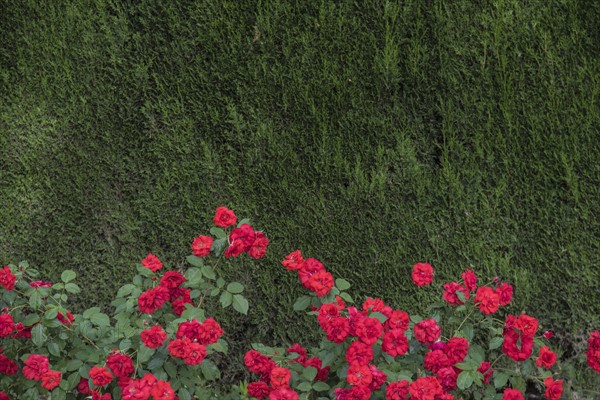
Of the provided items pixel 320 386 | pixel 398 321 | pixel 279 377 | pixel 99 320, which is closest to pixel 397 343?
pixel 398 321

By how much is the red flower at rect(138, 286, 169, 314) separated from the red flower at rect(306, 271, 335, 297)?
0.51 m

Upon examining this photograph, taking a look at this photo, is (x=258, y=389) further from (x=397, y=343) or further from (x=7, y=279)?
(x=7, y=279)

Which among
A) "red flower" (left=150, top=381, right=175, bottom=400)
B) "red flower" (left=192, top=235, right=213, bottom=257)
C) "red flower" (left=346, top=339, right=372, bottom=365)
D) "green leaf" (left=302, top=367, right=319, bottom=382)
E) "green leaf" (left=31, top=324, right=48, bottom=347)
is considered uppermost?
"red flower" (left=192, top=235, right=213, bottom=257)

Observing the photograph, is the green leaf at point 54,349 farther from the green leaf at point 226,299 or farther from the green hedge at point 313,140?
the green hedge at point 313,140

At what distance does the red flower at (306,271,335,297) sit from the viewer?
245 centimetres

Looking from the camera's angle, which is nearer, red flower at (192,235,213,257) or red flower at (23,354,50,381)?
red flower at (23,354,50,381)

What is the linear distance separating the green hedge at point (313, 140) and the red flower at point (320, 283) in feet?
3.17

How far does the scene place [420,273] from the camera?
256cm

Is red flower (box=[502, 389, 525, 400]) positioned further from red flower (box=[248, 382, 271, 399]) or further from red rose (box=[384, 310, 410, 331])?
red flower (box=[248, 382, 271, 399])

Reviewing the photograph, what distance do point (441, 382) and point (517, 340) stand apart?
1.09 ft

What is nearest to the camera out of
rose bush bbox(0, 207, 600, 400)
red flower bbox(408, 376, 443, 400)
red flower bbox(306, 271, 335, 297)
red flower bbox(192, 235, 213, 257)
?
red flower bbox(408, 376, 443, 400)

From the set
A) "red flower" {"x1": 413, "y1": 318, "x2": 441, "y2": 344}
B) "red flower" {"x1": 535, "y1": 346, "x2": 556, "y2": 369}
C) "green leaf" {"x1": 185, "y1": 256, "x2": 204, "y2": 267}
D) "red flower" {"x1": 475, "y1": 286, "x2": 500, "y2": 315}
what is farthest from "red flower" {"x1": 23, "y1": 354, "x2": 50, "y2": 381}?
"red flower" {"x1": 535, "y1": 346, "x2": 556, "y2": 369}

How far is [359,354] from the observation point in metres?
2.26

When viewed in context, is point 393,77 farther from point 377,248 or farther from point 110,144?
point 110,144
